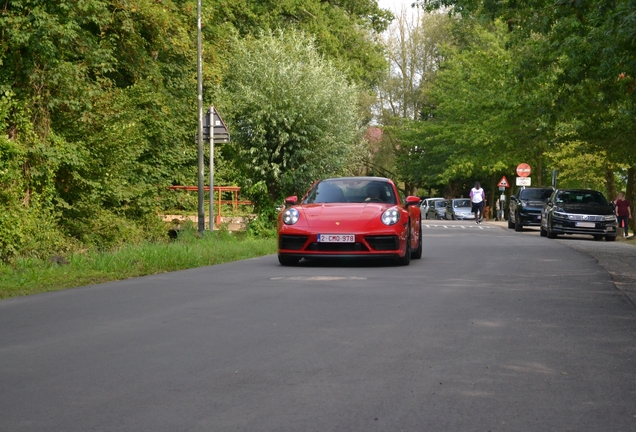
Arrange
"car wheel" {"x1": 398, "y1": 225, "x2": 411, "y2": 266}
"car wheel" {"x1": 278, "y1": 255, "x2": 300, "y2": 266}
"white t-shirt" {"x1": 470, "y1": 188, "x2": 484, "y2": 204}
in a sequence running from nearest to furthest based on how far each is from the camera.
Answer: "car wheel" {"x1": 398, "y1": 225, "x2": 411, "y2": 266}, "car wheel" {"x1": 278, "y1": 255, "x2": 300, "y2": 266}, "white t-shirt" {"x1": 470, "y1": 188, "x2": 484, "y2": 204}

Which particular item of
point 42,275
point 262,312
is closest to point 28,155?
point 42,275

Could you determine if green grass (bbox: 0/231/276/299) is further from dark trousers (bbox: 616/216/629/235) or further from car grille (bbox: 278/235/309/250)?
dark trousers (bbox: 616/216/629/235)

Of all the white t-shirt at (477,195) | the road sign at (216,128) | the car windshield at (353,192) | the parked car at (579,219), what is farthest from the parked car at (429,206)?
the car windshield at (353,192)

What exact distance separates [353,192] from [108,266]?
173 inches

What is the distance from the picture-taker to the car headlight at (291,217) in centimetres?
1588

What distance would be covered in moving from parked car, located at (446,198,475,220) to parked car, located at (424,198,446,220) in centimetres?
101

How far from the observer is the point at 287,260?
16109mm

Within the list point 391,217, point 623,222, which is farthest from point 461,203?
point 391,217

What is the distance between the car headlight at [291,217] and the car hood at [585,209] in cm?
1617

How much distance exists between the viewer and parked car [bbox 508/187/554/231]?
3678 cm

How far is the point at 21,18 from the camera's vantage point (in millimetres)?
21094

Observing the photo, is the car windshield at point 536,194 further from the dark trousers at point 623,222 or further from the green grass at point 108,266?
the green grass at point 108,266

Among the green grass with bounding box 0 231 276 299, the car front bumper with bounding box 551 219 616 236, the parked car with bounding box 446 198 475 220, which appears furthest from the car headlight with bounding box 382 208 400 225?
the parked car with bounding box 446 198 475 220

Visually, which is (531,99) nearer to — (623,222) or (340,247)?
(623,222)
